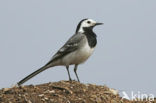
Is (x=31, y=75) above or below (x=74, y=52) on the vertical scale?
below

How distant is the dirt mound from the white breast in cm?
111

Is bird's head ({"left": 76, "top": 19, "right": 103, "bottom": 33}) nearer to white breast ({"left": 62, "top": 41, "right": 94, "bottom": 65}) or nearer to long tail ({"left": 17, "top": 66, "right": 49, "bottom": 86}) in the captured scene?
white breast ({"left": 62, "top": 41, "right": 94, "bottom": 65})

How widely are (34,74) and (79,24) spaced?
Result: 217 centimetres

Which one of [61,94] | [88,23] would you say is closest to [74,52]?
[88,23]

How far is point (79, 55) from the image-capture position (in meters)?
12.6

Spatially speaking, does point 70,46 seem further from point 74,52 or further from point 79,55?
point 79,55

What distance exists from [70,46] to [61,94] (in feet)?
7.60

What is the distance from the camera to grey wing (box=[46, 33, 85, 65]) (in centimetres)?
1267

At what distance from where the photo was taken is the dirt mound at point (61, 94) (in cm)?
1048

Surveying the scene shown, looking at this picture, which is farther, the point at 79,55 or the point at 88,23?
the point at 88,23

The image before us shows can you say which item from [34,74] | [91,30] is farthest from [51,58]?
[91,30]

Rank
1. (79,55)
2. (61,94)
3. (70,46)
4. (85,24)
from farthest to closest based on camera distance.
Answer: (85,24) → (70,46) → (79,55) → (61,94)

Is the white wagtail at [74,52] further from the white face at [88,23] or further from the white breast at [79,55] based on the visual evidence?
the white face at [88,23]

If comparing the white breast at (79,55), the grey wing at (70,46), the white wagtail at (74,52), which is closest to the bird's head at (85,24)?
the white wagtail at (74,52)
